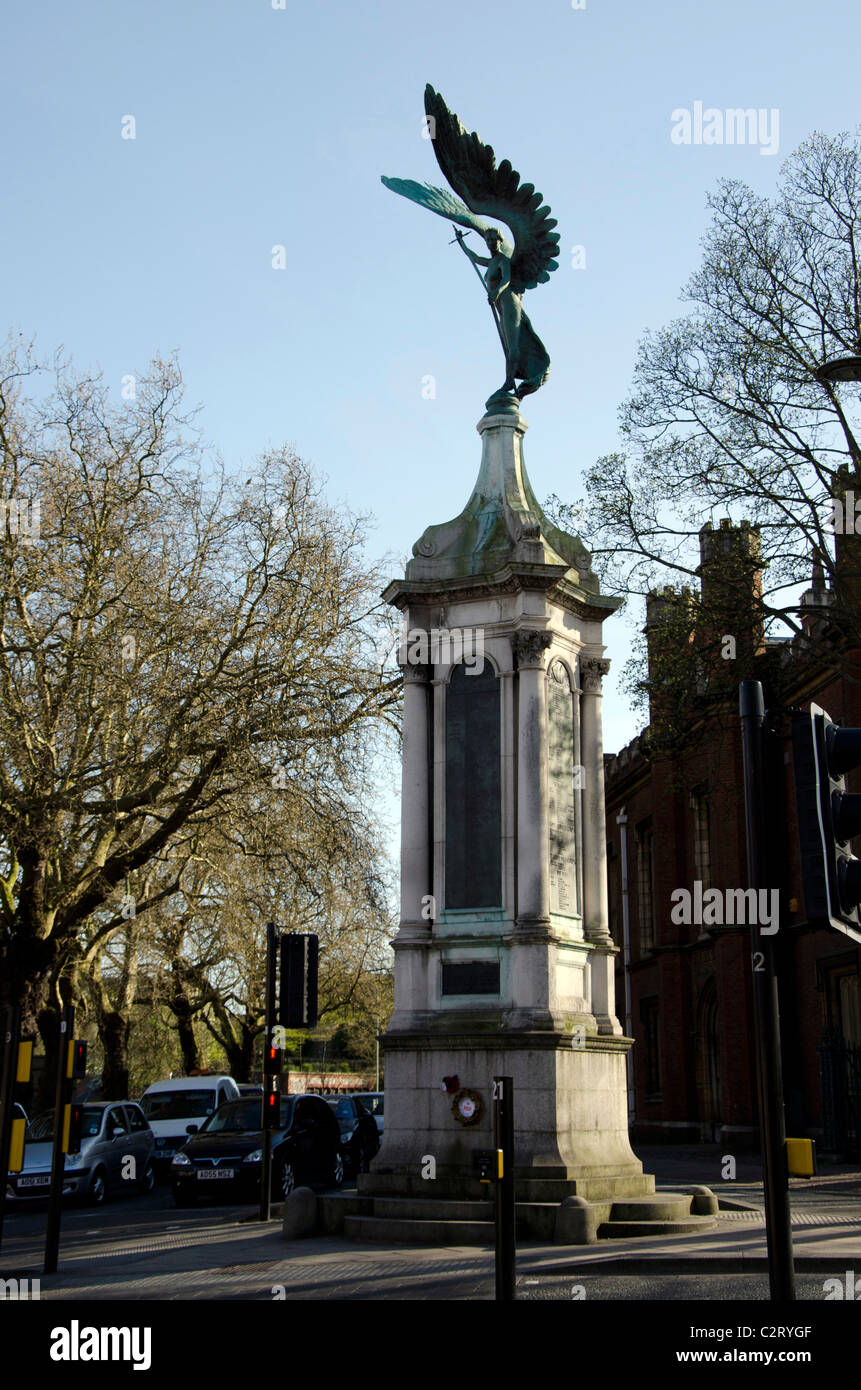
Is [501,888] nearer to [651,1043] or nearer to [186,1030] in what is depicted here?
[651,1043]

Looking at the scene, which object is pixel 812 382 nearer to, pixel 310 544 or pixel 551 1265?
pixel 310 544

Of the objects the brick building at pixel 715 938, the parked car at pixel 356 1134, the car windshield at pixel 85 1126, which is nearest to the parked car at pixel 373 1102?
the parked car at pixel 356 1134

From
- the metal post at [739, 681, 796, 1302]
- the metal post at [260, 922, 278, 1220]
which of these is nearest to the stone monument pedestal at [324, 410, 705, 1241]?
the metal post at [260, 922, 278, 1220]

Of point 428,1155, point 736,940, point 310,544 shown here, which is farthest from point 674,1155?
point 428,1155

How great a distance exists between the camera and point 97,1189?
24.5 meters

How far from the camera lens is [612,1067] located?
15.9 m

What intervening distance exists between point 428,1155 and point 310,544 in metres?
14.8

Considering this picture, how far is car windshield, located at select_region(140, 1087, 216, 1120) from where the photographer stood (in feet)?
105

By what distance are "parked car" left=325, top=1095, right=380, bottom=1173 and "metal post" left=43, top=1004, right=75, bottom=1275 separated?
14.5 m

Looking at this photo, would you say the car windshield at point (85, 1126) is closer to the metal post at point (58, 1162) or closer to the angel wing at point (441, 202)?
the metal post at point (58, 1162)

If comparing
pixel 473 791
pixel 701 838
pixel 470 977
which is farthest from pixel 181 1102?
pixel 473 791

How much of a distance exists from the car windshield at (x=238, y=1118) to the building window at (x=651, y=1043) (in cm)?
2307

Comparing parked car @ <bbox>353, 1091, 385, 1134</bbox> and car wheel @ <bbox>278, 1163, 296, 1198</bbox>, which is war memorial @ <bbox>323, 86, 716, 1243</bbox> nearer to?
car wheel @ <bbox>278, 1163, 296, 1198</bbox>

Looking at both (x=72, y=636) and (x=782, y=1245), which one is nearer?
(x=782, y=1245)
